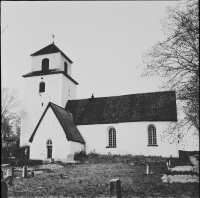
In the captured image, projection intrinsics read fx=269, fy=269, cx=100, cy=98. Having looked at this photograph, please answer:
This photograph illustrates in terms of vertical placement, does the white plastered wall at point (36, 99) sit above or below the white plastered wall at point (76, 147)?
above

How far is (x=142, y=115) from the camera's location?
3250 centimetres

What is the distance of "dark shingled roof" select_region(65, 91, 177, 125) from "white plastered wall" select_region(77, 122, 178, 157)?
66 centimetres

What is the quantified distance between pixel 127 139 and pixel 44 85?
13947 mm

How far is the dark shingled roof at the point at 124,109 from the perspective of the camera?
31.9 metres

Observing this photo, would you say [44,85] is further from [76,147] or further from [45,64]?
[76,147]

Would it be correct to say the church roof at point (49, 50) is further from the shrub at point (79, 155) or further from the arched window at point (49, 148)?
the shrub at point (79, 155)

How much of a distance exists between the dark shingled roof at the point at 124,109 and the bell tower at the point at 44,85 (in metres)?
2.65

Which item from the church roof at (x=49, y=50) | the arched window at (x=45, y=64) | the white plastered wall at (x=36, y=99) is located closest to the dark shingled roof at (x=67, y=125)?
the white plastered wall at (x=36, y=99)

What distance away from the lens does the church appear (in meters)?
30.8

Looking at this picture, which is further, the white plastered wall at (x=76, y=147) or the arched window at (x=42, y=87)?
the arched window at (x=42, y=87)

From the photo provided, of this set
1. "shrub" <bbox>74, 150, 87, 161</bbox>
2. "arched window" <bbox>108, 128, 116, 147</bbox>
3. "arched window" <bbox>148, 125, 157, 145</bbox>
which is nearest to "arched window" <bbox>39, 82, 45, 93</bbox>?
"shrub" <bbox>74, 150, 87, 161</bbox>

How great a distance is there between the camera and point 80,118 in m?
35.2

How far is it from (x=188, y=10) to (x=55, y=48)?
97.6 ft

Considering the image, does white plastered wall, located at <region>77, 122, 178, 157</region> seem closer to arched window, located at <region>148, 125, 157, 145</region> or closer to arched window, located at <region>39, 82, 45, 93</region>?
arched window, located at <region>148, 125, 157, 145</region>
